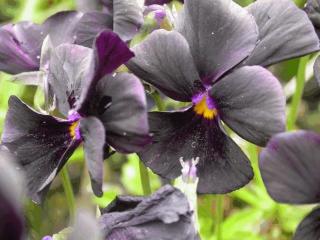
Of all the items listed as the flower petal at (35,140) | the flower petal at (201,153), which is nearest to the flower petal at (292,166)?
the flower petal at (201,153)

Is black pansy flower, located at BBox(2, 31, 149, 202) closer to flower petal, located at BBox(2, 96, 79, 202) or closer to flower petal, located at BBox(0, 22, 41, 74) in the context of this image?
flower petal, located at BBox(2, 96, 79, 202)

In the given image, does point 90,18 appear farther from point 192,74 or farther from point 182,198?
point 182,198

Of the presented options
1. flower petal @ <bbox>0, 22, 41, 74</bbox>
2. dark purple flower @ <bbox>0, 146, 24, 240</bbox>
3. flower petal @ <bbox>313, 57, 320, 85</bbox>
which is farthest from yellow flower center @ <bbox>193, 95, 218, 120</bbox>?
dark purple flower @ <bbox>0, 146, 24, 240</bbox>

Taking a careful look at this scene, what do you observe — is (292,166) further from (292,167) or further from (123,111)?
(123,111)

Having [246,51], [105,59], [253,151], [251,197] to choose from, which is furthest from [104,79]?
[251,197]

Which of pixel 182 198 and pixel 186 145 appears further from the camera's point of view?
pixel 186 145
